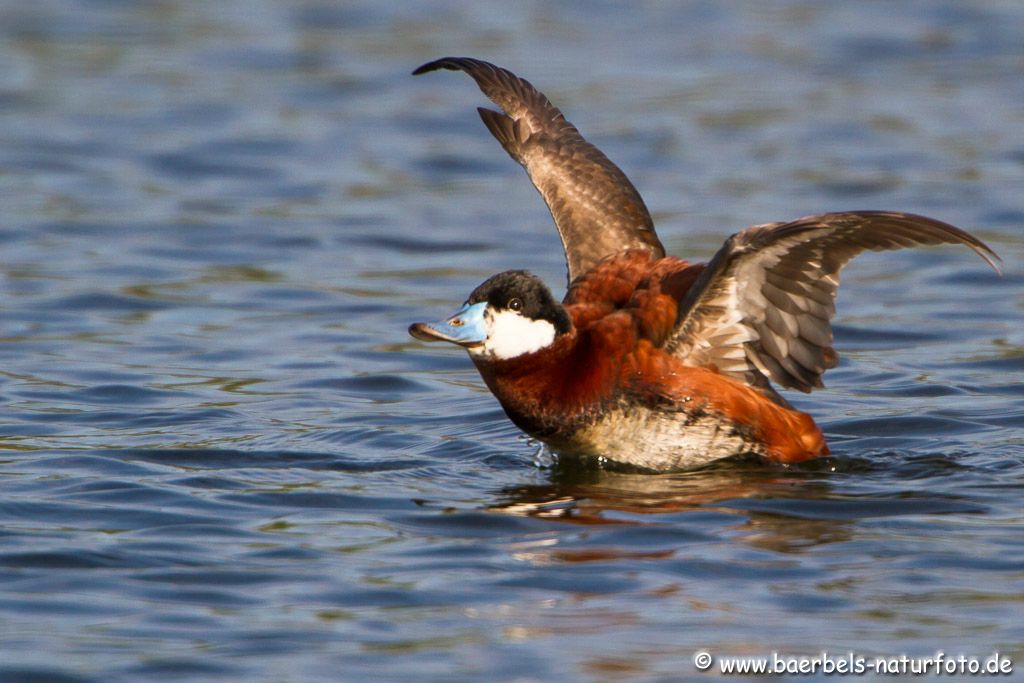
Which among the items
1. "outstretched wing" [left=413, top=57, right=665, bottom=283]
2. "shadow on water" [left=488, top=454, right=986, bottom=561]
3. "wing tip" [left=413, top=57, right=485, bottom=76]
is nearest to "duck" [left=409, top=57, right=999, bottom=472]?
"shadow on water" [left=488, top=454, right=986, bottom=561]

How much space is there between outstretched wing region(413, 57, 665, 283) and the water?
3.74 ft

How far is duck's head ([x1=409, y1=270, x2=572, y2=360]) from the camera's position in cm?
725

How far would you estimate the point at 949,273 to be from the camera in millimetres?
12727

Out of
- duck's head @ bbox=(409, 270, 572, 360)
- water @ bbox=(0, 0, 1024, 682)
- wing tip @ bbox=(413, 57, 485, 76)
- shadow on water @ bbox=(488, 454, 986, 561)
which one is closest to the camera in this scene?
water @ bbox=(0, 0, 1024, 682)

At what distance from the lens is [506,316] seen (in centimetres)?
729

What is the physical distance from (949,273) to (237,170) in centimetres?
666

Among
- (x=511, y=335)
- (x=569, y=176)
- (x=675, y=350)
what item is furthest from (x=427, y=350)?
(x=511, y=335)

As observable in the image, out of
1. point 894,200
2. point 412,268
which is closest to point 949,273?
point 894,200

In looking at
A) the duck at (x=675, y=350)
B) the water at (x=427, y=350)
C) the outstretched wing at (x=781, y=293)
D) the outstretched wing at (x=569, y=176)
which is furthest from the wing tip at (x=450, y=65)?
the outstretched wing at (x=781, y=293)

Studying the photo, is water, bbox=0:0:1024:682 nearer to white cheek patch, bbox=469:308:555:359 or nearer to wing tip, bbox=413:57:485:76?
white cheek patch, bbox=469:308:555:359

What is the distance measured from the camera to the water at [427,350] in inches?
229

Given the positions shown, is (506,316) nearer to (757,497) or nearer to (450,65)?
(757,497)

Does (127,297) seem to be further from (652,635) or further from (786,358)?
(652,635)

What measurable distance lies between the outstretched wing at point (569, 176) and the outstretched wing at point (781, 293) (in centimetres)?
128
